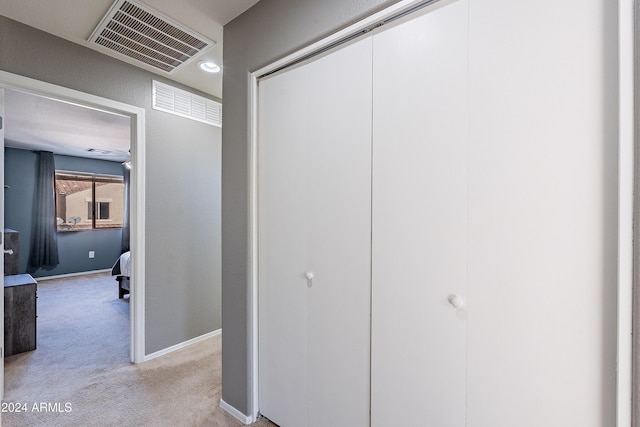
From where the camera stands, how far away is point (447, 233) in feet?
3.46

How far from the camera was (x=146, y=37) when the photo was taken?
6.44 feet

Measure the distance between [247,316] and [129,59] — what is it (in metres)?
2.17

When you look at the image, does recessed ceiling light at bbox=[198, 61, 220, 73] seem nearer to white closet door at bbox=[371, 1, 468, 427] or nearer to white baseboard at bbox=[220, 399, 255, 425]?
white closet door at bbox=[371, 1, 468, 427]

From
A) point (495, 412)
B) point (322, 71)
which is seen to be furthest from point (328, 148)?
point (495, 412)

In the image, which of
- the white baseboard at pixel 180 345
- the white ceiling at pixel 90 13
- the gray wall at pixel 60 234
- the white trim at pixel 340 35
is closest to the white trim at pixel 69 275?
the gray wall at pixel 60 234

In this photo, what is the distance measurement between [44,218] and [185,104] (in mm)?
4758

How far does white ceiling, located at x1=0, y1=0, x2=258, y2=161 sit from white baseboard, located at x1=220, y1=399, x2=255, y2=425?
2.42 m

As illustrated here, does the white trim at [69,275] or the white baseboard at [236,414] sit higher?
the white baseboard at [236,414]

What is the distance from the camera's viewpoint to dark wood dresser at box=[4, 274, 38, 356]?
2.57 m

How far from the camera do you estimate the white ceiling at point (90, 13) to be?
166 cm

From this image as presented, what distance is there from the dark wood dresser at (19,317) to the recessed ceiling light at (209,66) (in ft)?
8.59

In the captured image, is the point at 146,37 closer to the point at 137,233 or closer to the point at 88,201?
the point at 137,233

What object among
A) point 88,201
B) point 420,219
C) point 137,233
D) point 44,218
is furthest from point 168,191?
point 88,201

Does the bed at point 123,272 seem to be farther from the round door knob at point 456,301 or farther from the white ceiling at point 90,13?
the round door knob at point 456,301
